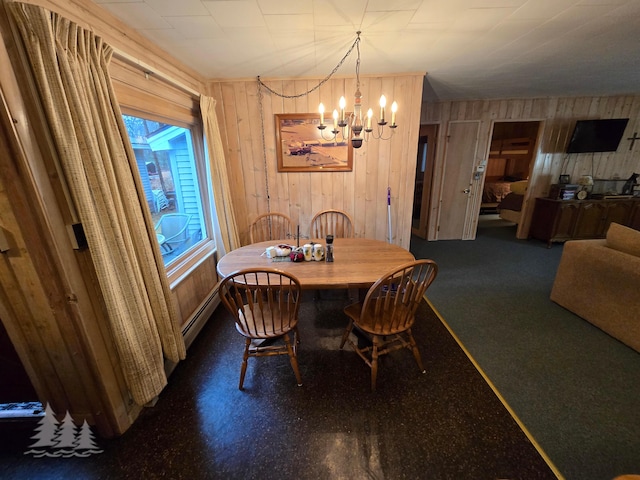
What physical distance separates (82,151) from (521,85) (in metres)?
4.63

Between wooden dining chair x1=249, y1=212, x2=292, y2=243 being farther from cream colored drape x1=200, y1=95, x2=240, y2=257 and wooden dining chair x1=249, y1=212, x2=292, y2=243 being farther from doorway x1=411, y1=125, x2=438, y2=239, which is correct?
doorway x1=411, y1=125, x2=438, y2=239

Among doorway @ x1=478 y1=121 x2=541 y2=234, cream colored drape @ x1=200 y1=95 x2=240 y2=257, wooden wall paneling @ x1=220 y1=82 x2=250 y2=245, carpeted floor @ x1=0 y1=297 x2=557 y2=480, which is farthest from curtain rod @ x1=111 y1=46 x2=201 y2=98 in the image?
doorway @ x1=478 y1=121 x2=541 y2=234

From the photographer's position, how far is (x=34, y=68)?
1.00 m

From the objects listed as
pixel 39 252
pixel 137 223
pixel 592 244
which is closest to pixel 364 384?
pixel 137 223

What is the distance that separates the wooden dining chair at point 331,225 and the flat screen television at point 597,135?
432cm

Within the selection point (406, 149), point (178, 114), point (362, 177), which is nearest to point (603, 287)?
point (406, 149)

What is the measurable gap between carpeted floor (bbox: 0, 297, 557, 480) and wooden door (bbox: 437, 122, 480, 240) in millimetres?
3238

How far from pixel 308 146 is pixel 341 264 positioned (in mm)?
1600

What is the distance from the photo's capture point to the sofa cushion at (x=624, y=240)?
79.4 inches

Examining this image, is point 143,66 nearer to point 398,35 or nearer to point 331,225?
point 398,35

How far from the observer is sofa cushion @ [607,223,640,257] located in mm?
2016

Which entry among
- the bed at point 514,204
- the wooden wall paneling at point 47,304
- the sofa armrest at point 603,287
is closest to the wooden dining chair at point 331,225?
the wooden wall paneling at point 47,304

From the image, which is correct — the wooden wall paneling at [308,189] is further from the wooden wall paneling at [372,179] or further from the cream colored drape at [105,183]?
the cream colored drape at [105,183]

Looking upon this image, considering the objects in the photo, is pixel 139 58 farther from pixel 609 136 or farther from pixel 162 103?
pixel 609 136
